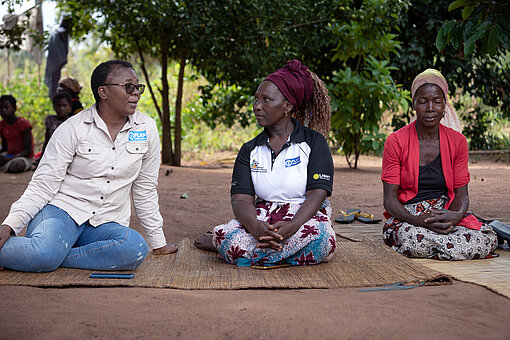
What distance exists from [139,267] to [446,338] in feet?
6.20

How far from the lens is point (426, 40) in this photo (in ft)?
34.7

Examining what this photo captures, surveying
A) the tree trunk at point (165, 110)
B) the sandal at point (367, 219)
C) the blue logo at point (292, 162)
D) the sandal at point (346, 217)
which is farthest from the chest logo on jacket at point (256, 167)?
the tree trunk at point (165, 110)

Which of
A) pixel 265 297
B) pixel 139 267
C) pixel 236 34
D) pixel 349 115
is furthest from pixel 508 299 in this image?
pixel 236 34

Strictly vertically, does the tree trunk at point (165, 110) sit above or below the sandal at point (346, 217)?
above

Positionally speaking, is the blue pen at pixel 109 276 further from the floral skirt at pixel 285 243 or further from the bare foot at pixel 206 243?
the bare foot at pixel 206 243

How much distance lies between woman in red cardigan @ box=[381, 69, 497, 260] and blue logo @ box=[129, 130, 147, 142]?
5.45ft

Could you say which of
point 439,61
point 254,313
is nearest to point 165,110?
point 439,61

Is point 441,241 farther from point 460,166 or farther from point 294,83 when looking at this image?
point 294,83

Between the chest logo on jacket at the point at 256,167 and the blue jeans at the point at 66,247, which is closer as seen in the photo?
the blue jeans at the point at 66,247

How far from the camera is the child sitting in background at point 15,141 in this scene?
8.91 metres

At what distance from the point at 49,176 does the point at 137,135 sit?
577 millimetres

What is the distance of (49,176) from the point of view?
3.28 metres

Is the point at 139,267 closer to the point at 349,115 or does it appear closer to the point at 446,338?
the point at 446,338

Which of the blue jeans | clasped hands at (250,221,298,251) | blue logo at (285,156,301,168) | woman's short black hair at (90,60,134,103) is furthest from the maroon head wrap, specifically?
the blue jeans
